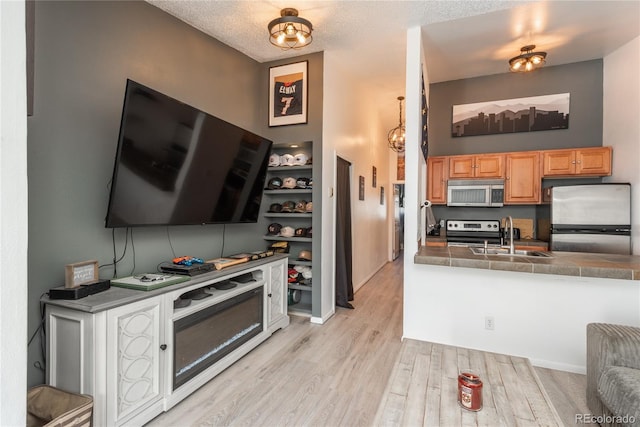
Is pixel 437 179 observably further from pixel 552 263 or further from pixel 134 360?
pixel 134 360

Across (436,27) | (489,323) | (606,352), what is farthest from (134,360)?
(436,27)

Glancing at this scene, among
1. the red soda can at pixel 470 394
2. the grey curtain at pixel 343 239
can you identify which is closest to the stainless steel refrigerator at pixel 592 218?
the grey curtain at pixel 343 239

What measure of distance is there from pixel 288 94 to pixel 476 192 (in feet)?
9.06

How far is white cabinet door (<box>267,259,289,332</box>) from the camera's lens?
3.17 meters

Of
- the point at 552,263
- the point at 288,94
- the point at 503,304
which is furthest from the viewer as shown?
the point at 288,94

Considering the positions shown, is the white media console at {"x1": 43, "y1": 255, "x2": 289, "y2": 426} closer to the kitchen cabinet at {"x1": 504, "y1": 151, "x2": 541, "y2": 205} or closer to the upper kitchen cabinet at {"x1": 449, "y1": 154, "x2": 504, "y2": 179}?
the upper kitchen cabinet at {"x1": 449, "y1": 154, "x2": 504, "y2": 179}

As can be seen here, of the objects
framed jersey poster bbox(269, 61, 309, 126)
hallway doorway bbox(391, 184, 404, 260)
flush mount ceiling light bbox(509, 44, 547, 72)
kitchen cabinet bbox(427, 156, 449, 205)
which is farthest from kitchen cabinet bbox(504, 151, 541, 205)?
hallway doorway bbox(391, 184, 404, 260)

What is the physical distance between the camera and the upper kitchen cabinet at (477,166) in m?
4.03

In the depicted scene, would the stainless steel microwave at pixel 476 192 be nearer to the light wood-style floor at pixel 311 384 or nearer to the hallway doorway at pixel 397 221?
the light wood-style floor at pixel 311 384

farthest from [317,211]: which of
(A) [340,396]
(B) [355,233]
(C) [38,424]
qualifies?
(C) [38,424]

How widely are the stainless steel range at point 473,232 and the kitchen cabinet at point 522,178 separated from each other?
368 mm

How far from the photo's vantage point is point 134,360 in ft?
6.00

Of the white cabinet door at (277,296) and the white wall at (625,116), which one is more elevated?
the white wall at (625,116)

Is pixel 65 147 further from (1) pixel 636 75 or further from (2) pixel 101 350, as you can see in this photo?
(1) pixel 636 75
